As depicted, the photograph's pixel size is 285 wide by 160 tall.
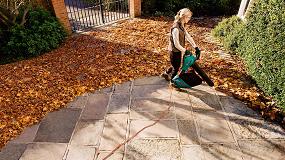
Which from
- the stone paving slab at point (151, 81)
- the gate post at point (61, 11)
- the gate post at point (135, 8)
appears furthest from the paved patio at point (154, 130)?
the gate post at point (135, 8)

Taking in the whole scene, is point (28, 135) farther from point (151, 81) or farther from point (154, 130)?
point (151, 81)

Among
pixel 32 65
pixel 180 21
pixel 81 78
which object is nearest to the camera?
pixel 180 21

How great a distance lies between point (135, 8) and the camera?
993 cm

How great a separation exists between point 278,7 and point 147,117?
11.9 ft

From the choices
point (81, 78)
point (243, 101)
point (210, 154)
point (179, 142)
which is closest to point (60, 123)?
point (81, 78)

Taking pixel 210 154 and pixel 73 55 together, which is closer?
pixel 210 154

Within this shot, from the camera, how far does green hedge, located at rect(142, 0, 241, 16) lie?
33.6ft

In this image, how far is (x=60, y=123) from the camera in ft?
17.2

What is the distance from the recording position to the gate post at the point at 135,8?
32.2 feet

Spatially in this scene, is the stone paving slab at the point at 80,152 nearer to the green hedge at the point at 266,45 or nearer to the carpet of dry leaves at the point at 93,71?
the carpet of dry leaves at the point at 93,71

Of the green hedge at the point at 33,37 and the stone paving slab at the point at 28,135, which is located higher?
the green hedge at the point at 33,37

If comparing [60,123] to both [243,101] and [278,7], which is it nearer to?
[243,101]

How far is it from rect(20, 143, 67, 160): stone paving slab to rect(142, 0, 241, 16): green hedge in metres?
7.12

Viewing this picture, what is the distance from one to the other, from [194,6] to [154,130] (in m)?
6.91
